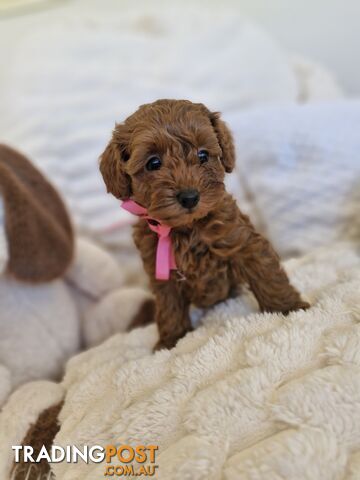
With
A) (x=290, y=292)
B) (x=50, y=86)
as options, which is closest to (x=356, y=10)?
(x=50, y=86)

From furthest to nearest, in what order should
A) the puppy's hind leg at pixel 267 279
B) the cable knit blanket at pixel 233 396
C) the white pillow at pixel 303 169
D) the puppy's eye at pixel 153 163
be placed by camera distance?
the white pillow at pixel 303 169 → the puppy's hind leg at pixel 267 279 → the puppy's eye at pixel 153 163 → the cable knit blanket at pixel 233 396

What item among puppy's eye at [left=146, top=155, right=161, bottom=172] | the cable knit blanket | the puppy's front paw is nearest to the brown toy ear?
the cable knit blanket

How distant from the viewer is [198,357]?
836 mm

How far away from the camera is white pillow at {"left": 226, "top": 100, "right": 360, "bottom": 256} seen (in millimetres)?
1414

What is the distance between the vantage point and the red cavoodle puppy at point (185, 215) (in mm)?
737

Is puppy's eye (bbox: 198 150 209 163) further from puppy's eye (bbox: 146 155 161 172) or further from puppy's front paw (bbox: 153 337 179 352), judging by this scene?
puppy's front paw (bbox: 153 337 179 352)

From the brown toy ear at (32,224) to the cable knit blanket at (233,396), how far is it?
278mm

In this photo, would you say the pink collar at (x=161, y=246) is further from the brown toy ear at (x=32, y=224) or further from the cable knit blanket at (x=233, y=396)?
the brown toy ear at (x=32, y=224)

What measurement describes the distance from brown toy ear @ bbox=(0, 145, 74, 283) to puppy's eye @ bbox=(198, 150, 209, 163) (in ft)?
1.84

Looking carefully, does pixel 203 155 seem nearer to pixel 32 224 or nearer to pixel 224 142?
pixel 224 142

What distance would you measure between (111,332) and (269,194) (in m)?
0.66

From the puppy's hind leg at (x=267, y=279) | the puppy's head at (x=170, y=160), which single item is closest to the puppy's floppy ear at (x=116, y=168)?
the puppy's head at (x=170, y=160)

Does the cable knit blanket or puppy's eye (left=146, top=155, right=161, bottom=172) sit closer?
the cable knit blanket

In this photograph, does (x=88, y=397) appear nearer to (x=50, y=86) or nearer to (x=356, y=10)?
(x=50, y=86)
